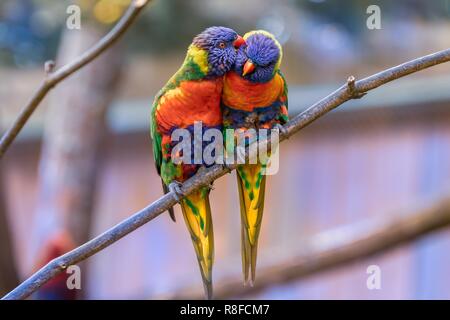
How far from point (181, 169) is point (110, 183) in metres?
2.89

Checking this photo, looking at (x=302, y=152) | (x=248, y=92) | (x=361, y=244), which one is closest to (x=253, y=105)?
(x=248, y=92)

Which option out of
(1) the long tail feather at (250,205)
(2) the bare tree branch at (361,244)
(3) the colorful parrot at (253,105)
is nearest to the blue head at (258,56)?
(3) the colorful parrot at (253,105)

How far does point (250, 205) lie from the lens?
64.1 inches

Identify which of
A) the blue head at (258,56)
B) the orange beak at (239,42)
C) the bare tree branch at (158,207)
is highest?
the orange beak at (239,42)

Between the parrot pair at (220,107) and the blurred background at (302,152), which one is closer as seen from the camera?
the parrot pair at (220,107)

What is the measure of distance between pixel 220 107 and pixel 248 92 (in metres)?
0.10

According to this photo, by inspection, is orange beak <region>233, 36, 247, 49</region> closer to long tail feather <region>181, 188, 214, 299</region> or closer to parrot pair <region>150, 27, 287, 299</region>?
parrot pair <region>150, 27, 287, 299</region>

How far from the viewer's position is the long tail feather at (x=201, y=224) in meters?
1.58

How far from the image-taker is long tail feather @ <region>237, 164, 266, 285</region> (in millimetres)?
1505

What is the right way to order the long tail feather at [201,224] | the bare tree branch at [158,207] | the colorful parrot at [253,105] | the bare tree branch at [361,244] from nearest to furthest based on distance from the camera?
the bare tree branch at [158,207]
the colorful parrot at [253,105]
the long tail feather at [201,224]
the bare tree branch at [361,244]

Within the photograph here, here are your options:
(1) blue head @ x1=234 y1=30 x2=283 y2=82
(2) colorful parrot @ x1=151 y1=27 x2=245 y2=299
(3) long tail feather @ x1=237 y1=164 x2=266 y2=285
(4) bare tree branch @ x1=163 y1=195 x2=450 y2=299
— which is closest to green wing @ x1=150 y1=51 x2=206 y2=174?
(2) colorful parrot @ x1=151 y1=27 x2=245 y2=299

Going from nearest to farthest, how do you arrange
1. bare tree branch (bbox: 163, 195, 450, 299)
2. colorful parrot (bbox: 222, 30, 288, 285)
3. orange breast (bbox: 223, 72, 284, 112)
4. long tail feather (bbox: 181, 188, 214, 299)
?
colorful parrot (bbox: 222, 30, 288, 285) → orange breast (bbox: 223, 72, 284, 112) → long tail feather (bbox: 181, 188, 214, 299) → bare tree branch (bbox: 163, 195, 450, 299)

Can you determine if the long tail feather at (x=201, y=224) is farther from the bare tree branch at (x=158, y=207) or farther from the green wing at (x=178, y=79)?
the bare tree branch at (x=158, y=207)

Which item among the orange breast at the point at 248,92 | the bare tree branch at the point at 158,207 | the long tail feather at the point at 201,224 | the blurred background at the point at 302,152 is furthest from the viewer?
the blurred background at the point at 302,152
